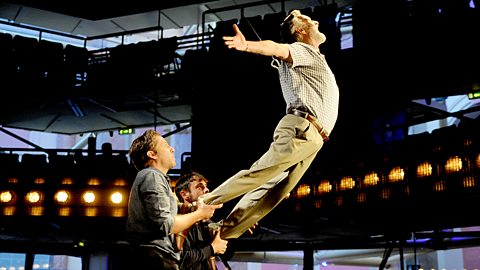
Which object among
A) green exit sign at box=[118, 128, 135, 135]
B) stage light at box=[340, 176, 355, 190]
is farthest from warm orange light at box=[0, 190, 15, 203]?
stage light at box=[340, 176, 355, 190]

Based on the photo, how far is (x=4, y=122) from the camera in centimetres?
1462

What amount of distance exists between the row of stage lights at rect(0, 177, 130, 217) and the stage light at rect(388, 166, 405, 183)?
436cm

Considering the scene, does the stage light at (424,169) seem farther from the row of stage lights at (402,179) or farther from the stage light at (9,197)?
the stage light at (9,197)

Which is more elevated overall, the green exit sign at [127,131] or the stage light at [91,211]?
the green exit sign at [127,131]

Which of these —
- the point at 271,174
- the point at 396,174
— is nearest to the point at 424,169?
the point at 396,174

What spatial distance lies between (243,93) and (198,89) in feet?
2.82

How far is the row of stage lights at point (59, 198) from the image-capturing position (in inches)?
458

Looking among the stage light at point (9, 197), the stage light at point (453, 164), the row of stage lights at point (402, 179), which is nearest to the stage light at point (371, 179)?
the row of stage lights at point (402, 179)

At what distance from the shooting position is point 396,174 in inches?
390

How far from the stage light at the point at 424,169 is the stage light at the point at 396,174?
25cm

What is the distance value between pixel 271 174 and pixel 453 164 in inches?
215

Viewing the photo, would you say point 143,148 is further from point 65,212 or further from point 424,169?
point 65,212

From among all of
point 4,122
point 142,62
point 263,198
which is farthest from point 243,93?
point 263,198

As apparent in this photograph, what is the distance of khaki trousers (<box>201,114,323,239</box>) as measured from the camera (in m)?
4.39
